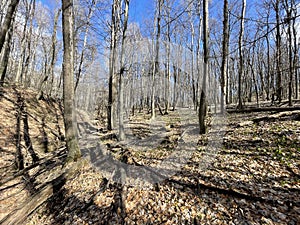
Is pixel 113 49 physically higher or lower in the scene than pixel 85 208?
higher

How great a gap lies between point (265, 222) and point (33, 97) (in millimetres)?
14567

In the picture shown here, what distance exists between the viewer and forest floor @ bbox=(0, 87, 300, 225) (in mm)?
3018

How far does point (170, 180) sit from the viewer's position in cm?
413

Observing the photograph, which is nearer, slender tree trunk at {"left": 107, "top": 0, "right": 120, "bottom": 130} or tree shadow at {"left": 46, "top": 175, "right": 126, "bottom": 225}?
tree shadow at {"left": 46, "top": 175, "right": 126, "bottom": 225}

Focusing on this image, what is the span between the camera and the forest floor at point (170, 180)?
302 cm

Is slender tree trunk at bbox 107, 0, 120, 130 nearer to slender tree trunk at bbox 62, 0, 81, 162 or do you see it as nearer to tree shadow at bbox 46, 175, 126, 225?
slender tree trunk at bbox 62, 0, 81, 162

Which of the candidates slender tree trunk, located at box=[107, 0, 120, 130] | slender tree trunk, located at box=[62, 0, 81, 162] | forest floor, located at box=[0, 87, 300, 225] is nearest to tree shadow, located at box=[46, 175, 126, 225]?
forest floor, located at box=[0, 87, 300, 225]

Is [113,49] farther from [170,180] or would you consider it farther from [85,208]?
[85,208]

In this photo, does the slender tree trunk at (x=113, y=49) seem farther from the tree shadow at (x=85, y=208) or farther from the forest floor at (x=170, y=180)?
the tree shadow at (x=85, y=208)

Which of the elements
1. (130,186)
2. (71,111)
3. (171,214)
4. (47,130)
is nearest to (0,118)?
(47,130)

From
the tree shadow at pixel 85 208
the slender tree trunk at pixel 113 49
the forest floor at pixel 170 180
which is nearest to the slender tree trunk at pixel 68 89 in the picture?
the forest floor at pixel 170 180

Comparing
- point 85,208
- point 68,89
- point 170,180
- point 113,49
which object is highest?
point 113,49

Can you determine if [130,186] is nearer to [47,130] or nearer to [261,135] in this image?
[261,135]

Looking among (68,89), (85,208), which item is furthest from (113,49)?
(85,208)
